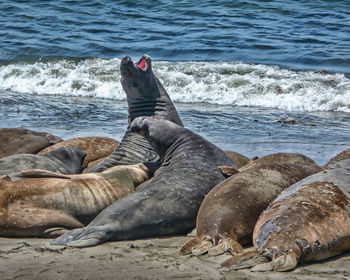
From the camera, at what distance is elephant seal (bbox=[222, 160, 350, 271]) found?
4211 mm

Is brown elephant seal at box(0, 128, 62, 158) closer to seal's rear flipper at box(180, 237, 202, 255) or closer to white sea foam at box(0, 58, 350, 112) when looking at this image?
seal's rear flipper at box(180, 237, 202, 255)

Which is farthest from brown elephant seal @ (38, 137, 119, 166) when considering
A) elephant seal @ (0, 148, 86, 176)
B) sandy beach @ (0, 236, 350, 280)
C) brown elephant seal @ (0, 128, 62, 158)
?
sandy beach @ (0, 236, 350, 280)

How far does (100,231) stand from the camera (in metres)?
5.13

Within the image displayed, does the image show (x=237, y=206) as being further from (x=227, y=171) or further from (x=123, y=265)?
(x=123, y=265)

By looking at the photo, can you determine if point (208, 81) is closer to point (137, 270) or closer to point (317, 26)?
point (317, 26)

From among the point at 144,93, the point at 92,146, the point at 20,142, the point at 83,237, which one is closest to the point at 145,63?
the point at 144,93

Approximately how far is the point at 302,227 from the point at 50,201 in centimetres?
225

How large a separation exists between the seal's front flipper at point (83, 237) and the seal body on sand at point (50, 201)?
370 mm

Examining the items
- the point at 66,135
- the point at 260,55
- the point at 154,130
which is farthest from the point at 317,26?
the point at 154,130

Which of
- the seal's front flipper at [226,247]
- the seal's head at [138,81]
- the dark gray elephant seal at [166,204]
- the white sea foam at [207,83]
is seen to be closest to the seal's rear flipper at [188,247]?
the seal's front flipper at [226,247]

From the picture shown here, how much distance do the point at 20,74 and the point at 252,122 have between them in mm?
8264

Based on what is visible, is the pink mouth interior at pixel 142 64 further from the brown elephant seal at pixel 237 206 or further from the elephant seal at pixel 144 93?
the brown elephant seal at pixel 237 206

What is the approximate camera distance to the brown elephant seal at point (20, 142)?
854 centimetres

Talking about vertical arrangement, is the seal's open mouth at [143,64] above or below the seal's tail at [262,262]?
above
